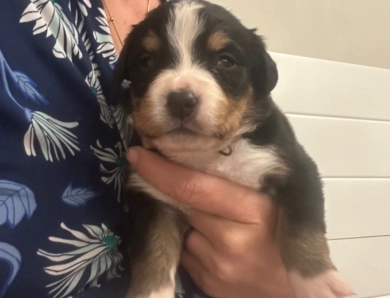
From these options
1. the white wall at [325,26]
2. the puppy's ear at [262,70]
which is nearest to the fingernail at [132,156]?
the puppy's ear at [262,70]

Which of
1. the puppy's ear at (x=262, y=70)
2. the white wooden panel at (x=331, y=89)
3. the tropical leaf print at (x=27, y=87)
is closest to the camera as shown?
the tropical leaf print at (x=27, y=87)

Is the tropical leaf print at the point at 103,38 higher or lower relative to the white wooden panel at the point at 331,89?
higher

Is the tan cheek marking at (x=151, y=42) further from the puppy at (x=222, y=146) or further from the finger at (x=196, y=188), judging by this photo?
the finger at (x=196, y=188)

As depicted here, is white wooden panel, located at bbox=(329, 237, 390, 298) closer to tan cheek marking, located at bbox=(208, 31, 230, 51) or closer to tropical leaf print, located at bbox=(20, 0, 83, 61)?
tan cheek marking, located at bbox=(208, 31, 230, 51)

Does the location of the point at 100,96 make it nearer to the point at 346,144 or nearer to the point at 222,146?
the point at 222,146

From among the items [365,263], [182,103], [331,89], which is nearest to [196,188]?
[182,103]

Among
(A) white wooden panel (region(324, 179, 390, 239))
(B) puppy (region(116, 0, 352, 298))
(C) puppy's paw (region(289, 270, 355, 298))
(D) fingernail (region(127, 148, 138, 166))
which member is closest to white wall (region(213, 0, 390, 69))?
(A) white wooden panel (region(324, 179, 390, 239))

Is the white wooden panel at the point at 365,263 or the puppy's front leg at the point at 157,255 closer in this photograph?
the puppy's front leg at the point at 157,255
